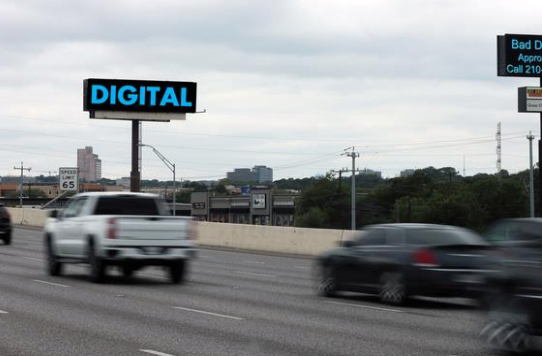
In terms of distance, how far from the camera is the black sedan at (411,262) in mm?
17656

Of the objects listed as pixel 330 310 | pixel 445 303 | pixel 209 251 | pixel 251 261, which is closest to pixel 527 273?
pixel 330 310

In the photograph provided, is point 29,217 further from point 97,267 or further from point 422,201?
point 422,201

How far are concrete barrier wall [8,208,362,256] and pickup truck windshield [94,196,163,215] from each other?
12.5m

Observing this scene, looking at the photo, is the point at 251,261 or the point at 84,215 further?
the point at 251,261

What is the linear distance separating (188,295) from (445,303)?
191 inches

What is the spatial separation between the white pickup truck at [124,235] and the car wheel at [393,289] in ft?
19.9

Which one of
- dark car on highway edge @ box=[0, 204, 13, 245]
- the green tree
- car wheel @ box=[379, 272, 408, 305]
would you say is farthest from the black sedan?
the green tree

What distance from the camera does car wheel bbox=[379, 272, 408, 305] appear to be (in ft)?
59.5

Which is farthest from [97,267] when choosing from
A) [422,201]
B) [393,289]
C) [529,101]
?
[422,201]

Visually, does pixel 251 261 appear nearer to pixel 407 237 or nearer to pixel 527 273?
pixel 407 237

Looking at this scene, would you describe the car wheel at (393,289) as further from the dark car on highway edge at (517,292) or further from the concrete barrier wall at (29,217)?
the concrete barrier wall at (29,217)

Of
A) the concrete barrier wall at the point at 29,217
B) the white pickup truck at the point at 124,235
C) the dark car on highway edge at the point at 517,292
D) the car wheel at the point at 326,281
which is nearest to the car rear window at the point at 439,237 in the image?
the car wheel at the point at 326,281

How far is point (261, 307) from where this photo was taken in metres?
17.8

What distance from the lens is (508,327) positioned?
38.3ft
